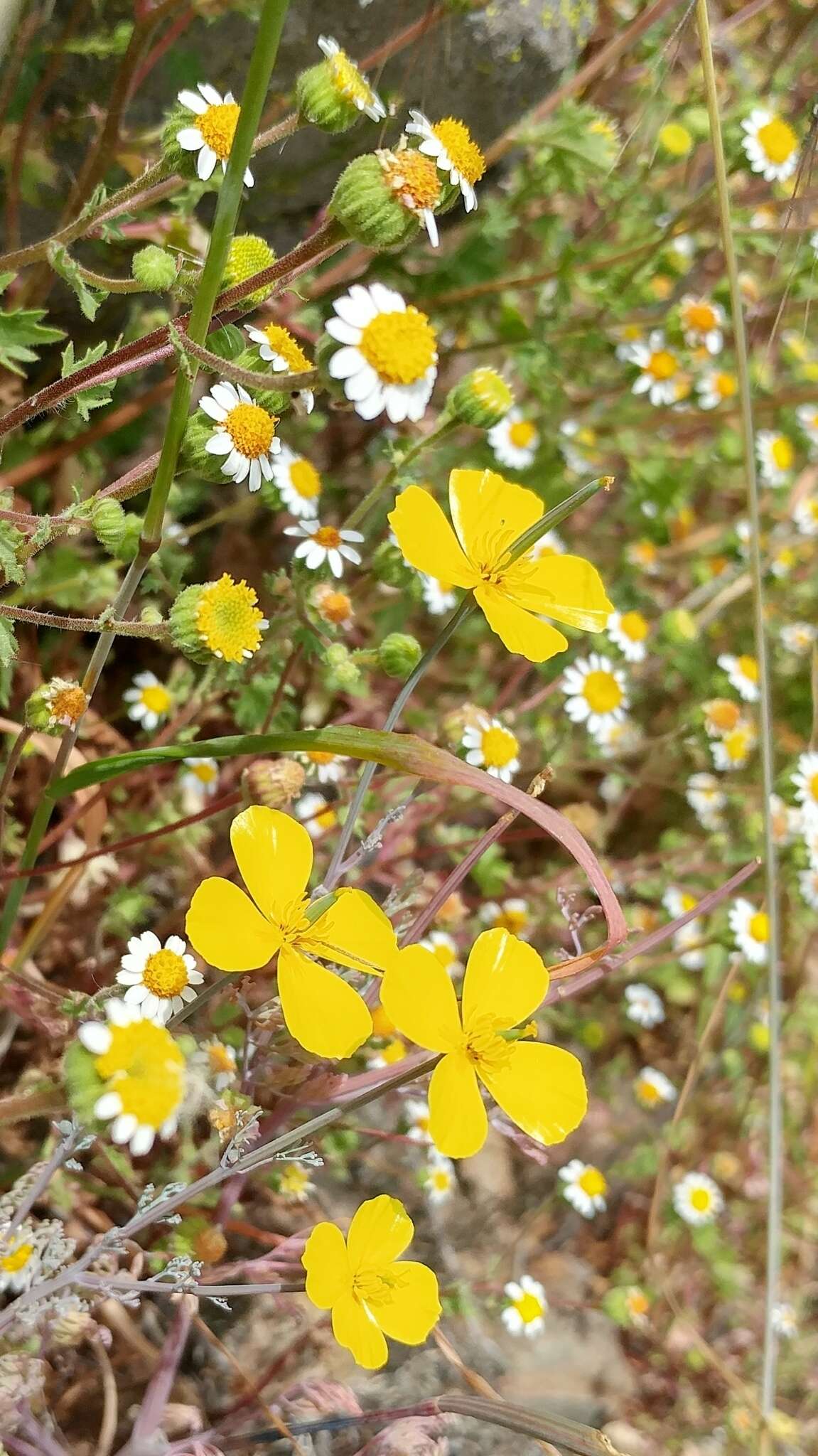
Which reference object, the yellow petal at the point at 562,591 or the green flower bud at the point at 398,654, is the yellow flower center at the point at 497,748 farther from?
the yellow petal at the point at 562,591

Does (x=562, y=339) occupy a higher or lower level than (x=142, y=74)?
lower

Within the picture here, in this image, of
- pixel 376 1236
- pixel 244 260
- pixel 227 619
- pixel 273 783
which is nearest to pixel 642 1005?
pixel 273 783

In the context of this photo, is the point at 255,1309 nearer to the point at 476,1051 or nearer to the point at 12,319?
the point at 476,1051

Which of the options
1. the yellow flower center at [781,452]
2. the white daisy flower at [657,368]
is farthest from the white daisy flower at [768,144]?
the yellow flower center at [781,452]

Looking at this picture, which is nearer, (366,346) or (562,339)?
(366,346)

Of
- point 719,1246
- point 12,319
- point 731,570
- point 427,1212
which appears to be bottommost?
point 719,1246

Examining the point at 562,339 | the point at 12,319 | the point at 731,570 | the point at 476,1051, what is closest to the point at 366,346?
the point at 12,319
